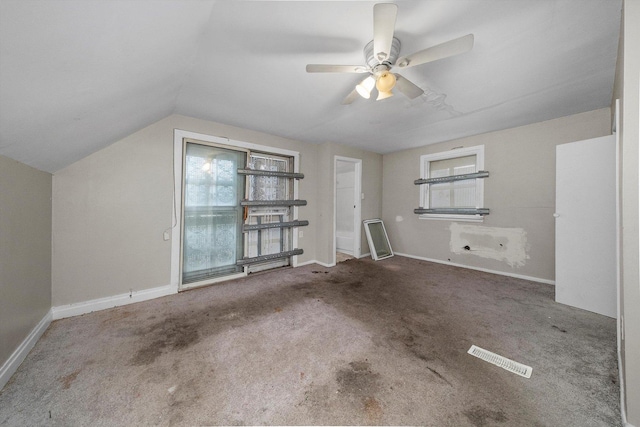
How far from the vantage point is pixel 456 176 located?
3.94m

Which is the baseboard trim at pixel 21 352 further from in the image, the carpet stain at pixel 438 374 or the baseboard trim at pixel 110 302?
the carpet stain at pixel 438 374

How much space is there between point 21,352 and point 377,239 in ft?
15.6

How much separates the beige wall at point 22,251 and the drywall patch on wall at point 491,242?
17.5 ft

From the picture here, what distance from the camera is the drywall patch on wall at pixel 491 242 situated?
Result: 336 centimetres

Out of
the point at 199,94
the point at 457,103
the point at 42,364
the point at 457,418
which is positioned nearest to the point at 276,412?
the point at 457,418

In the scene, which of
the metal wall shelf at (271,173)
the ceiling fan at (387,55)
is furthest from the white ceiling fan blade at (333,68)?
the metal wall shelf at (271,173)

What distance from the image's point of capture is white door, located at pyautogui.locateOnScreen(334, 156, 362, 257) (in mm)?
4648

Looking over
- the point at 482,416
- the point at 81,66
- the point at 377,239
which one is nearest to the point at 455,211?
the point at 377,239

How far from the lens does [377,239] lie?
15.6 feet

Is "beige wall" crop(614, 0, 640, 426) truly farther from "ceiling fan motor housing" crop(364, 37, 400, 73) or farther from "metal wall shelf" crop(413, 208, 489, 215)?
"metal wall shelf" crop(413, 208, 489, 215)

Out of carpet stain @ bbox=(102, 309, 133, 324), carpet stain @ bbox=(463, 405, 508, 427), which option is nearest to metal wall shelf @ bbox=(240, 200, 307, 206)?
carpet stain @ bbox=(102, 309, 133, 324)

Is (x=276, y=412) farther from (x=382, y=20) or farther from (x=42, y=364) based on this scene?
(x=382, y=20)

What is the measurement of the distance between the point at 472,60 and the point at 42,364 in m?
4.06

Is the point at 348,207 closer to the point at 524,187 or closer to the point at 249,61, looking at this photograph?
the point at 524,187
